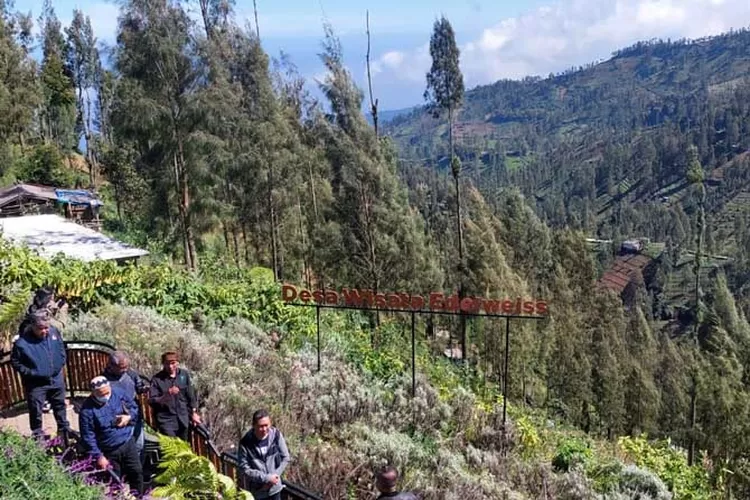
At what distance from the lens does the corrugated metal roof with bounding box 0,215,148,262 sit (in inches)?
528

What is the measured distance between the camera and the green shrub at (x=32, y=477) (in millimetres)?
3656

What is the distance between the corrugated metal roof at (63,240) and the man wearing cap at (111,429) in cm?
856

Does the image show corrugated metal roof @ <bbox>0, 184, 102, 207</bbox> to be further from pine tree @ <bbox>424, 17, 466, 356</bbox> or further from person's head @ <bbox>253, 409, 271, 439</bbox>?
person's head @ <bbox>253, 409, 271, 439</bbox>

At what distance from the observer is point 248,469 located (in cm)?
447

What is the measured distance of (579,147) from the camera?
644ft

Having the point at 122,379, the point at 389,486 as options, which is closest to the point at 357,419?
the point at 122,379

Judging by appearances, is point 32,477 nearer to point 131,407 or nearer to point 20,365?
point 131,407

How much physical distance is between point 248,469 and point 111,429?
1.12m

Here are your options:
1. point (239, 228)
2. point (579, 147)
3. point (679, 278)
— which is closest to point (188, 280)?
point (239, 228)

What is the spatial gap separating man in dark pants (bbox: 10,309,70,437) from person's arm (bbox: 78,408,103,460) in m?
0.87

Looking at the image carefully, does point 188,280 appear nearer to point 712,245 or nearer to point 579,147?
point 712,245

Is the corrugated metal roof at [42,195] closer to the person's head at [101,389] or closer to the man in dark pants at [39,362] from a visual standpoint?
the man in dark pants at [39,362]

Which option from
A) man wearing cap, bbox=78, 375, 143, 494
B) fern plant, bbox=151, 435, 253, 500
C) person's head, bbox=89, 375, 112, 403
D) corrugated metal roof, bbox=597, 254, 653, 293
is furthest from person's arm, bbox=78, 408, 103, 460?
corrugated metal roof, bbox=597, 254, 653, 293

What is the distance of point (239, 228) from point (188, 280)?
15262 millimetres
